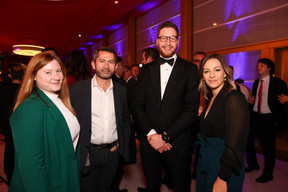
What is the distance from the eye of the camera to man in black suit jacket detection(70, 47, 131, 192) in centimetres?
183

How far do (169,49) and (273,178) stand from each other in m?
3.01

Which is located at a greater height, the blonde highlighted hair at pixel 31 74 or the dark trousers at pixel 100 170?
the blonde highlighted hair at pixel 31 74

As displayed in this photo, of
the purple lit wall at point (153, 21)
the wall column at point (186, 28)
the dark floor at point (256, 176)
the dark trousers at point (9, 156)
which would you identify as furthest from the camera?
the purple lit wall at point (153, 21)

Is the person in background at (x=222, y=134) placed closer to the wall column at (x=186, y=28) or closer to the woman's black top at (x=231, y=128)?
the woman's black top at (x=231, y=128)

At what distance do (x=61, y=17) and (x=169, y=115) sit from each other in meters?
7.97

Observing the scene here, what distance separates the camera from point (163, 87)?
184 cm

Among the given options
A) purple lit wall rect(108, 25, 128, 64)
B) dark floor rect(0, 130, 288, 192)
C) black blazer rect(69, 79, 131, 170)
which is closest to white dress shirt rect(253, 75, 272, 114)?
dark floor rect(0, 130, 288, 192)

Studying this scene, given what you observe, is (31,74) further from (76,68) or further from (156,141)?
(76,68)

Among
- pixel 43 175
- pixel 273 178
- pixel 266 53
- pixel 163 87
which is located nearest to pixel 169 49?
pixel 163 87

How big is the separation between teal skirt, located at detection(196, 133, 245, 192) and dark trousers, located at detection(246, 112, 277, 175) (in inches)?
81.1

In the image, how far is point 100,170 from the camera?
1995 mm

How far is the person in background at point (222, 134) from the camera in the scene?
1398 mm

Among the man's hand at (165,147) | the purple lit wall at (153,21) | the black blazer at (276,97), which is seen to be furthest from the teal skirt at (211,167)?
the purple lit wall at (153,21)

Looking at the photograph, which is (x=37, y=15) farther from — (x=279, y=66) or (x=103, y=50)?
(x=279, y=66)
